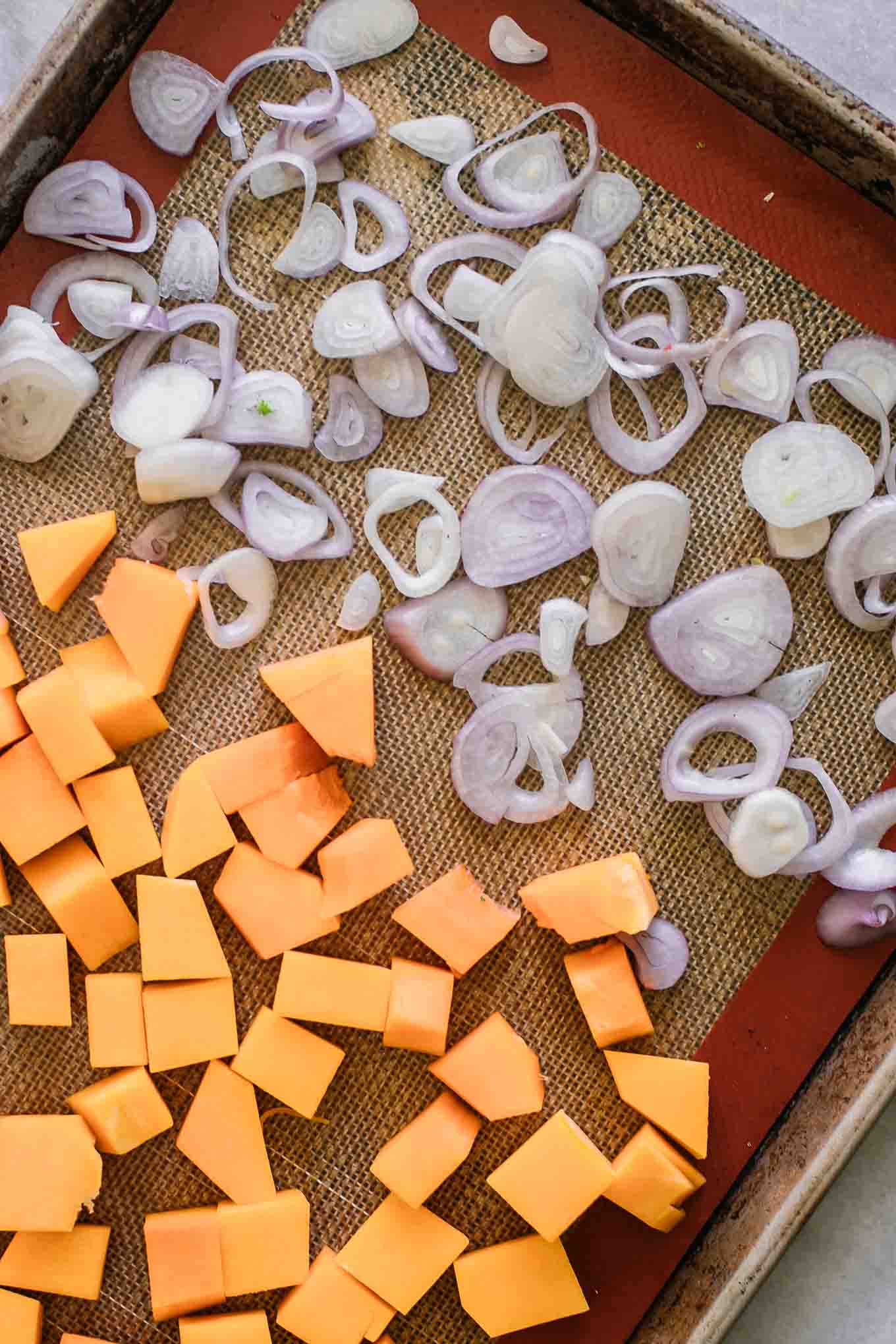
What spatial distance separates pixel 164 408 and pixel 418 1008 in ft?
2.69

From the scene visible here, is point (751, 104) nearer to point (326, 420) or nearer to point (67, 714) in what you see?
point (326, 420)

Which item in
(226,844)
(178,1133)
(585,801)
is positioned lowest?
(178,1133)

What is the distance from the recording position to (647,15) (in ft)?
4.63

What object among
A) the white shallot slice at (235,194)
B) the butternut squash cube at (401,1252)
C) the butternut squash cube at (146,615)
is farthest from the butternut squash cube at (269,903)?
the white shallot slice at (235,194)

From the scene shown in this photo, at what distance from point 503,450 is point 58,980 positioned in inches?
34.7

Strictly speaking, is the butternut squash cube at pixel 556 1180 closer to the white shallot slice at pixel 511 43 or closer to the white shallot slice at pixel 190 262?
the white shallot slice at pixel 190 262

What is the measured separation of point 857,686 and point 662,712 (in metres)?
0.26

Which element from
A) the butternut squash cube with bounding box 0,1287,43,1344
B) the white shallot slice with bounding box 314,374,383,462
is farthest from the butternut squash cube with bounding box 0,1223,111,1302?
the white shallot slice with bounding box 314,374,383,462

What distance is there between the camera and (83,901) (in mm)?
1408

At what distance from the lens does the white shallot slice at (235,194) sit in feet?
4.60

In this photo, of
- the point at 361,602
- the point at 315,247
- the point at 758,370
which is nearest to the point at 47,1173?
the point at 361,602

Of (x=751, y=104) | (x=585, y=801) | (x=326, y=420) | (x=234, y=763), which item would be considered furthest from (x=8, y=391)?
(x=751, y=104)

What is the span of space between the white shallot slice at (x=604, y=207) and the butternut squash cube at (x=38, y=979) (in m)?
1.12

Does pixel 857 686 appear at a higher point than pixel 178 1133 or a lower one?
higher
